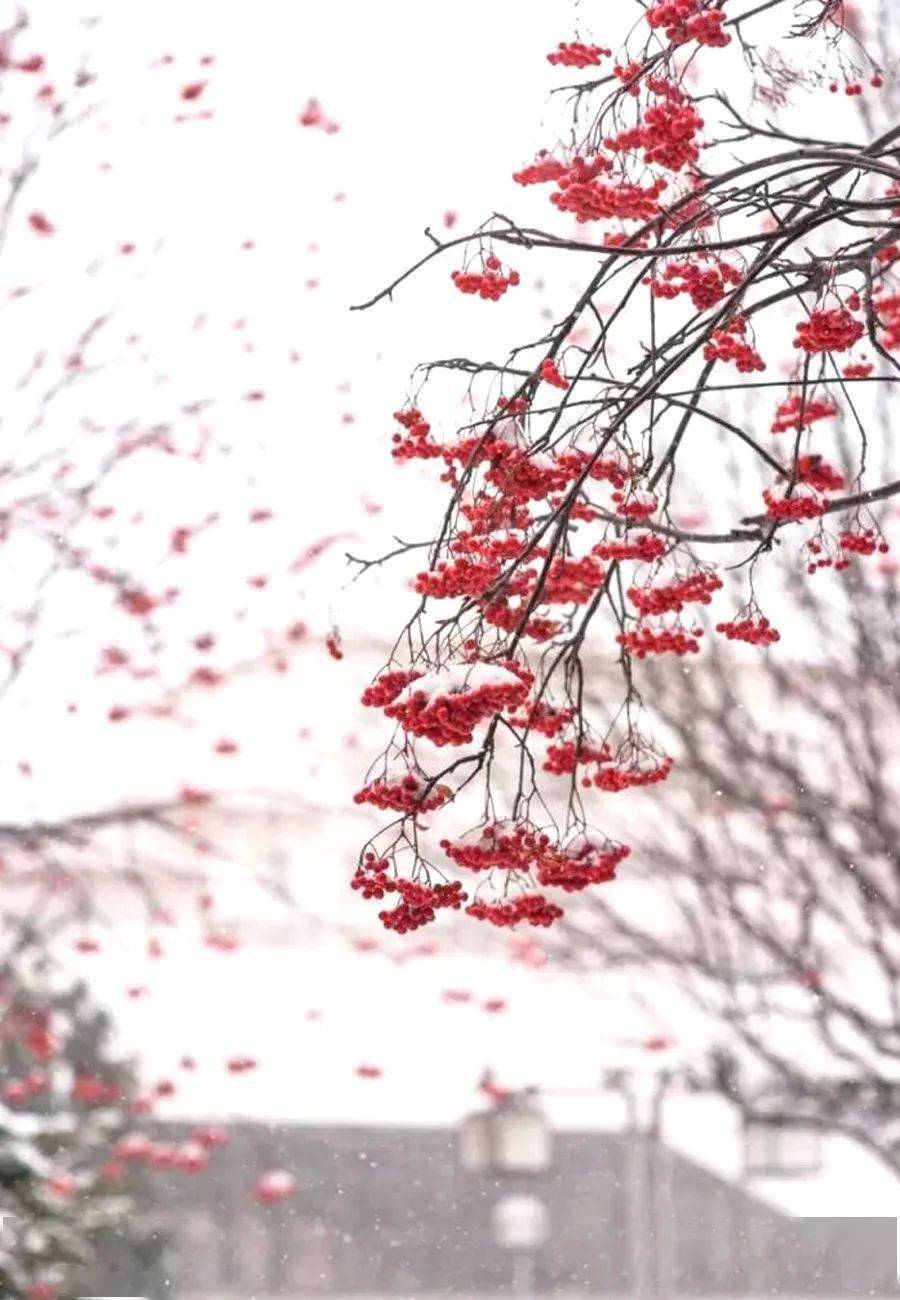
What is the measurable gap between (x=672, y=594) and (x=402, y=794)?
1.11ft

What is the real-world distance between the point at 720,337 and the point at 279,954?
532 centimetres

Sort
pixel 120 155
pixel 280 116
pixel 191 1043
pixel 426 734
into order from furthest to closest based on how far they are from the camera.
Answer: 1. pixel 191 1043
2. pixel 280 116
3. pixel 120 155
4. pixel 426 734

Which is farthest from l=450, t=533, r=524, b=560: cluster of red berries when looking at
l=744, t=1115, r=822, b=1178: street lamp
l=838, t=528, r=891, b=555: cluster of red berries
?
l=744, t=1115, r=822, b=1178: street lamp

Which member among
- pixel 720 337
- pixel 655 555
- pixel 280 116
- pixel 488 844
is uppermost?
pixel 280 116

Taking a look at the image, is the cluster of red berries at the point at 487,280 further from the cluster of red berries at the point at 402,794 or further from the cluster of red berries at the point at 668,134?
the cluster of red berries at the point at 402,794

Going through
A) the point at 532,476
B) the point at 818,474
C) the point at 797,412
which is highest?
the point at 797,412

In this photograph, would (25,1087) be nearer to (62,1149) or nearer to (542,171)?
(62,1149)

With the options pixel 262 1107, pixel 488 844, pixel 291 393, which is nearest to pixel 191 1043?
pixel 262 1107

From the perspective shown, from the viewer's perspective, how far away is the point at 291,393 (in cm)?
507

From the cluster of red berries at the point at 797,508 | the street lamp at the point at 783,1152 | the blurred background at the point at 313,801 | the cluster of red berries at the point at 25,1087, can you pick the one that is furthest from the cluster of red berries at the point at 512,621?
the cluster of red berries at the point at 25,1087

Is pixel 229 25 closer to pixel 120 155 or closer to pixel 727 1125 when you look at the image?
pixel 120 155

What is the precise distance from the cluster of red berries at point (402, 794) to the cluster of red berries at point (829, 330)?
0.51m

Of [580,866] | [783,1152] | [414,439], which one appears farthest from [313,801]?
[580,866]

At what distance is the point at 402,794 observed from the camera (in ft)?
5.72
